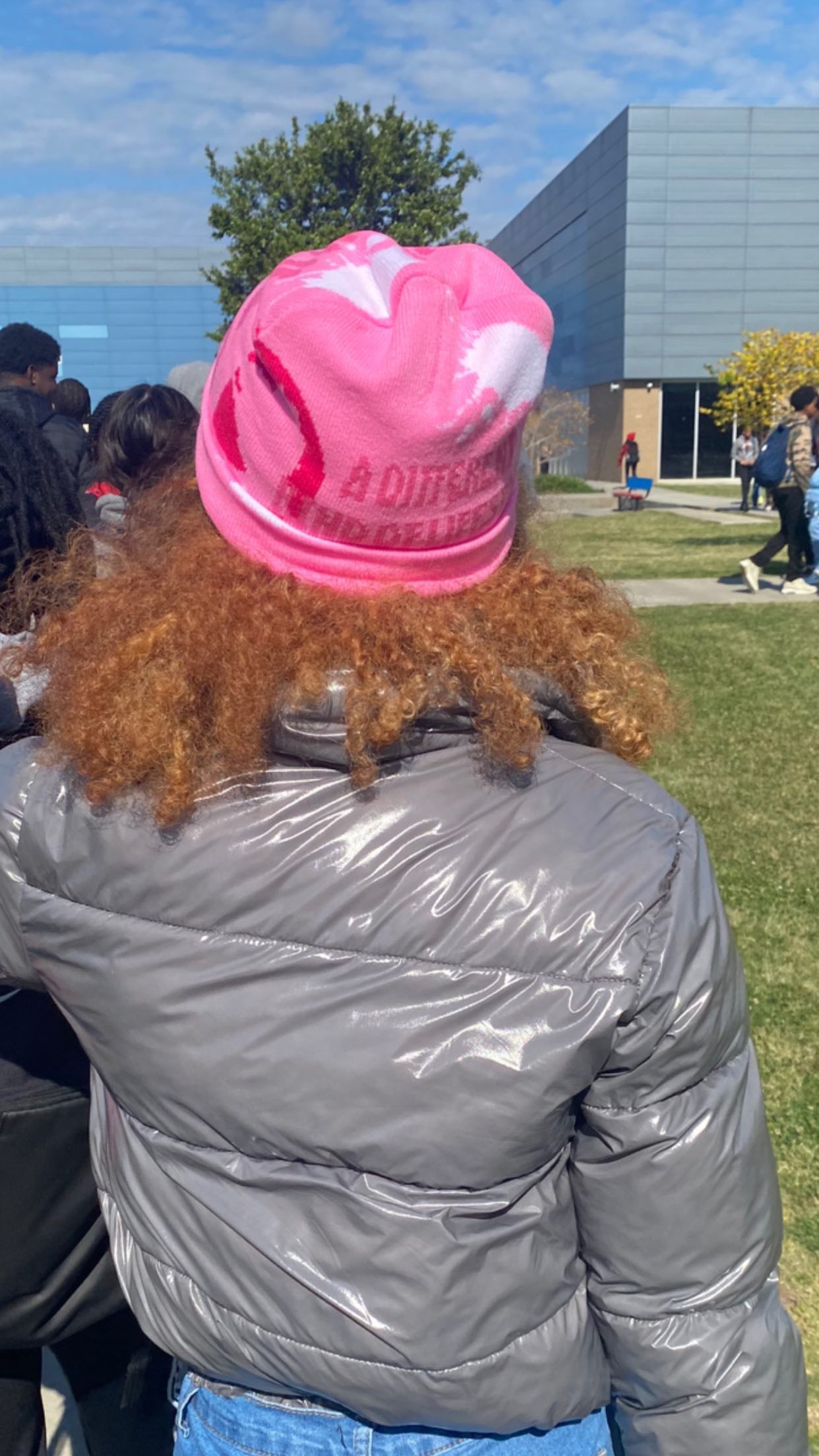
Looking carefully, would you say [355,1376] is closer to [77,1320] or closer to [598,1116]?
[598,1116]

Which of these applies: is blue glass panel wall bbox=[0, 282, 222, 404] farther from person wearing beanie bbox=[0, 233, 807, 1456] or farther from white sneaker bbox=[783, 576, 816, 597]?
person wearing beanie bbox=[0, 233, 807, 1456]

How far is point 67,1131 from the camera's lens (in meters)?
1.64

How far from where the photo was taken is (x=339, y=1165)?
1173 mm

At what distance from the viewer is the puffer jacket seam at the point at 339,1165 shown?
1.16m

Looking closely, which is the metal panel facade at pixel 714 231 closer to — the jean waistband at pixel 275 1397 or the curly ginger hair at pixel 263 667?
the curly ginger hair at pixel 263 667

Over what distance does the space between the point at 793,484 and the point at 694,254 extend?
3055 cm

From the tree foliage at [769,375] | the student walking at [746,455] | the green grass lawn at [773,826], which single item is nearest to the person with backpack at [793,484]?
the green grass lawn at [773,826]

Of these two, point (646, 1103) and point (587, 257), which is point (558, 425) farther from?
point (646, 1103)

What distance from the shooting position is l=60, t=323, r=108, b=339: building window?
200ft

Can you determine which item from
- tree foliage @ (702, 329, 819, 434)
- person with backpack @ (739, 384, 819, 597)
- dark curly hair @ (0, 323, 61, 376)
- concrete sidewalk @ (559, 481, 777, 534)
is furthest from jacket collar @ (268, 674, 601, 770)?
concrete sidewalk @ (559, 481, 777, 534)

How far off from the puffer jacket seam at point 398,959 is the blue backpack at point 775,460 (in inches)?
471

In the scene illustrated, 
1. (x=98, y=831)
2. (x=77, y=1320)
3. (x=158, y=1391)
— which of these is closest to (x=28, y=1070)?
(x=77, y=1320)

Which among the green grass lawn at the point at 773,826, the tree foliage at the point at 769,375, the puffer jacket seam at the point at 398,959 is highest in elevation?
the tree foliage at the point at 769,375

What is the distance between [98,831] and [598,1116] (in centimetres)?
58
